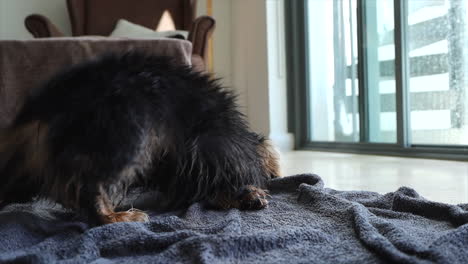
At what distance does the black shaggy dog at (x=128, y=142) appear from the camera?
3.50 ft

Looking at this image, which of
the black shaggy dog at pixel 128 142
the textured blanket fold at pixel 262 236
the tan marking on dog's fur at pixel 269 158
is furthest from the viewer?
the tan marking on dog's fur at pixel 269 158

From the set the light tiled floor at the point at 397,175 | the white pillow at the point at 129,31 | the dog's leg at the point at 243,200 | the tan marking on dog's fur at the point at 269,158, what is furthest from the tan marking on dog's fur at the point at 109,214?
the white pillow at the point at 129,31

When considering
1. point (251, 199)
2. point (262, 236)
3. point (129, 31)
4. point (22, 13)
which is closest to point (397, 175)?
point (251, 199)

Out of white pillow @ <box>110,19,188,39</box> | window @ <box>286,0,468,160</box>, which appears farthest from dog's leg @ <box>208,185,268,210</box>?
white pillow @ <box>110,19,188,39</box>

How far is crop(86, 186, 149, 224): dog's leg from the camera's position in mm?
1131

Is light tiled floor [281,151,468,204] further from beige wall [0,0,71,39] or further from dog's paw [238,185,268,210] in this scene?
beige wall [0,0,71,39]

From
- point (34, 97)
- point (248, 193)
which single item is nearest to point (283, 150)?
point (248, 193)

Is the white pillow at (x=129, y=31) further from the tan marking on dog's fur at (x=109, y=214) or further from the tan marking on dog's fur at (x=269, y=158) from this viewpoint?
the tan marking on dog's fur at (x=109, y=214)

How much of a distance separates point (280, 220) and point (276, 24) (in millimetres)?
3387

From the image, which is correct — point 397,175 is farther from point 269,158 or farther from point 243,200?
point 243,200

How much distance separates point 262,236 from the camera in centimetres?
95

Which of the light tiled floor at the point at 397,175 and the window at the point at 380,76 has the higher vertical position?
the window at the point at 380,76

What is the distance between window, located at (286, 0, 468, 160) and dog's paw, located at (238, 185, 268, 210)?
1.81m

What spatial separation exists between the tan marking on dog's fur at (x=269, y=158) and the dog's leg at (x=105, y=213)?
0.54 m
